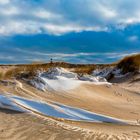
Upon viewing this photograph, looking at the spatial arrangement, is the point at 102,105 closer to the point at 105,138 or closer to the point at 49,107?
the point at 49,107

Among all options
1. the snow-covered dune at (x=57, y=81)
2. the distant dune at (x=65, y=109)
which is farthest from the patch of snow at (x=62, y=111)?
the snow-covered dune at (x=57, y=81)

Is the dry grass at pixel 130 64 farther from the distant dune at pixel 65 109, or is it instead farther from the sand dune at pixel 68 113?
the sand dune at pixel 68 113

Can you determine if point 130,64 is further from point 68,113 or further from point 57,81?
point 68,113

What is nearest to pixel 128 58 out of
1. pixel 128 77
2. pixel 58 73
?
pixel 128 77

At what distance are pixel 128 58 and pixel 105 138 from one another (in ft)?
63.5

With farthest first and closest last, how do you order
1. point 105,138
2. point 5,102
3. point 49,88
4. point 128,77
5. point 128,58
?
point 128,58
point 128,77
point 49,88
point 5,102
point 105,138

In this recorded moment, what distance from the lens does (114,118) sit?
10281 millimetres

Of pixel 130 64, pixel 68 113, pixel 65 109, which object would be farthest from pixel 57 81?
pixel 130 64

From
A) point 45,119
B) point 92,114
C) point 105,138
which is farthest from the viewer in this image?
point 92,114

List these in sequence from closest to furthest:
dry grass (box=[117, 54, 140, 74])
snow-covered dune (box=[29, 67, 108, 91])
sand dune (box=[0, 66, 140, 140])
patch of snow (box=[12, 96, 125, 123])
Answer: sand dune (box=[0, 66, 140, 140]) < patch of snow (box=[12, 96, 125, 123]) < snow-covered dune (box=[29, 67, 108, 91]) < dry grass (box=[117, 54, 140, 74])

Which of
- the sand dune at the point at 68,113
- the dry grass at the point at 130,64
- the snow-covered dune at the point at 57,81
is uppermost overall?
the dry grass at the point at 130,64

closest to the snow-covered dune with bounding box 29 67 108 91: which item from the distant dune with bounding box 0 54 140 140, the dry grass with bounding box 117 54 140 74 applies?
the distant dune with bounding box 0 54 140 140

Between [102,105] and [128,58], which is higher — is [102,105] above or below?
below

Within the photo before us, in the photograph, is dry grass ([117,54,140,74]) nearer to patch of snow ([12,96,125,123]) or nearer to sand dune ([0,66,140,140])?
sand dune ([0,66,140,140])
